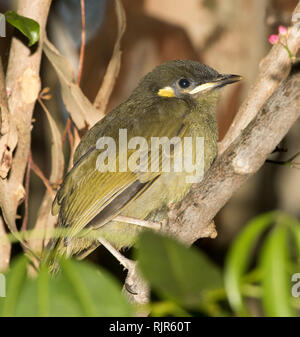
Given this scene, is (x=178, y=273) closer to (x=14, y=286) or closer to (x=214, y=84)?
(x=14, y=286)

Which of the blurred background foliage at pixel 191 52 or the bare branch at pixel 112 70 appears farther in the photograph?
the blurred background foliage at pixel 191 52

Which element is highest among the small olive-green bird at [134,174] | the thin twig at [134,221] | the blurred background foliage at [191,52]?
the blurred background foliage at [191,52]

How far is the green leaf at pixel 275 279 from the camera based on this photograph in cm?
92

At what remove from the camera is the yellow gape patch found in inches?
135

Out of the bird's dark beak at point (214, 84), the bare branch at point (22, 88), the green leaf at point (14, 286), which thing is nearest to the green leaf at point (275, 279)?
the green leaf at point (14, 286)

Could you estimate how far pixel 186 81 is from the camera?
3.40 metres

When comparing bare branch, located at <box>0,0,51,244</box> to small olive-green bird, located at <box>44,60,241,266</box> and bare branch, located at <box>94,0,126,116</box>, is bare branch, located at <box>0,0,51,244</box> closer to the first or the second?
small olive-green bird, located at <box>44,60,241,266</box>

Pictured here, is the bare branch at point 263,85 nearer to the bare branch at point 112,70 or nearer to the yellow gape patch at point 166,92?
the yellow gape patch at point 166,92

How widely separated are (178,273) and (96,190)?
191 cm

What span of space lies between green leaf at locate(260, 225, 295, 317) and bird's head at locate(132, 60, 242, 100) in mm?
2454

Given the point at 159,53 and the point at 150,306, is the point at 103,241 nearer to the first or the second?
the point at 150,306

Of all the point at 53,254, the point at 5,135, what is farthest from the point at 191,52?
the point at 53,254

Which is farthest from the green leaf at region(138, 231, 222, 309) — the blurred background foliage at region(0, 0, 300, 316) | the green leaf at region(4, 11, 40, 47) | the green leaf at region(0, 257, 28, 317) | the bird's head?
the blurred background foliage at region(0, 0, 300, 316)

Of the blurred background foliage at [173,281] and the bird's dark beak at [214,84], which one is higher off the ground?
the bird's dark beak at [214,84]
